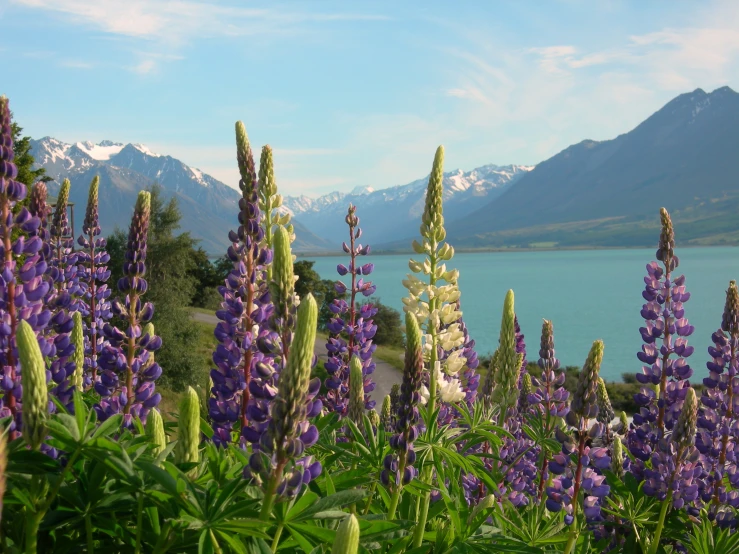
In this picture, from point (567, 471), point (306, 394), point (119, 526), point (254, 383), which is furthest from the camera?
point (567, 471)

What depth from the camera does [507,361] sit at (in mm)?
4152

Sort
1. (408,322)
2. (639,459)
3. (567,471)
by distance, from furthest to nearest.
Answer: (639,459) < (567,471) < (408,322)

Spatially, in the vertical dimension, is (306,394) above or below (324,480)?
above

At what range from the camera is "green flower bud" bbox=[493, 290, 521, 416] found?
13.3ft

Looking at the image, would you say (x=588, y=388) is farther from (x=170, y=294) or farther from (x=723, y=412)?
(x=170, y=294)

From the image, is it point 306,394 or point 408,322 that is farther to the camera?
point 408,322

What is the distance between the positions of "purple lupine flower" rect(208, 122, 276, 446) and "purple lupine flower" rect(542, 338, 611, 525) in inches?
58.5

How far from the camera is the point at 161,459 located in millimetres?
2098

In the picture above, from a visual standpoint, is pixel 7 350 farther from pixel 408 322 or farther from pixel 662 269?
pixel 662 269

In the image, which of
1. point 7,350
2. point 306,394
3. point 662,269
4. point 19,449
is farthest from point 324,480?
point 662,269

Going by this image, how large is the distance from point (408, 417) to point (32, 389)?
4.66ft

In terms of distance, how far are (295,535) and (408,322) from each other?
1.08 metres


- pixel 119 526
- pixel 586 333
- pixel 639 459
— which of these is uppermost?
pixel 119 526

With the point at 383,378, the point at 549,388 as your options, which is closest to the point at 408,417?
the point at 549,388
